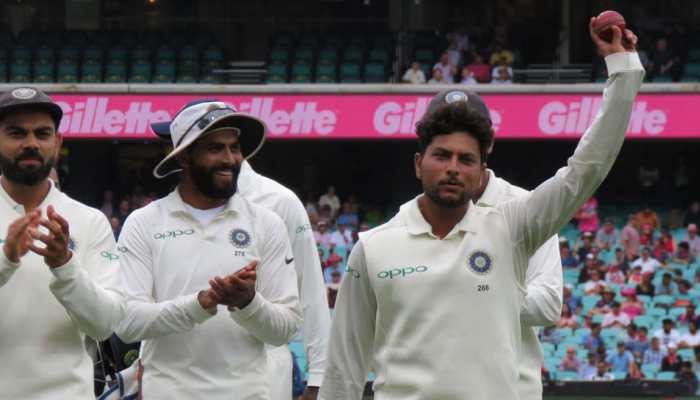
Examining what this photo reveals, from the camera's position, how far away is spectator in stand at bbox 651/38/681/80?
87.8 feet

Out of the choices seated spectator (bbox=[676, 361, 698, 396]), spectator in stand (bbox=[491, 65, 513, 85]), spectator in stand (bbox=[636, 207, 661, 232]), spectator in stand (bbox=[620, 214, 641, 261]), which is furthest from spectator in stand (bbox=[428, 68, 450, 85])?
seated spectator (bbox=[676, 361, 698, 396])

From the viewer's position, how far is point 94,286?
16.2ft

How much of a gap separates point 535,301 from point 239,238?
110 cm

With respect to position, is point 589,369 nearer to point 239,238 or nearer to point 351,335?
point 239,238

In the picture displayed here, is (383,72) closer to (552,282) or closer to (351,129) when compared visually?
(351,129)

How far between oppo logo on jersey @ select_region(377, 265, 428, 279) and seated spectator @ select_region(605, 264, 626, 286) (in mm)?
18615

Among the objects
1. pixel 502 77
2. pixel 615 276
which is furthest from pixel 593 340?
pixel 502 77

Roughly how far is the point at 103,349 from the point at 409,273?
2.49m

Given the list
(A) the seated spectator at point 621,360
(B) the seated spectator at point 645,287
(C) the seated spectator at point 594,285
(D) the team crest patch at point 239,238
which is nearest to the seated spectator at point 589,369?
(A) the seated spectator at point 621,360

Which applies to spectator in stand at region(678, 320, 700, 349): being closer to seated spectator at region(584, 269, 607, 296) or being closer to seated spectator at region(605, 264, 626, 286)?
seated spectator at region(584, 269, 607, 296)

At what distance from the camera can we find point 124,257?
Answer: 5.55 meters

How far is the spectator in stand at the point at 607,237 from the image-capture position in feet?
79.8

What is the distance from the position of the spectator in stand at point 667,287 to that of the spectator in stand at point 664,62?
5240mm

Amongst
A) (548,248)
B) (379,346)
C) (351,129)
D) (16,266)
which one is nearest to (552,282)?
(548,248)
